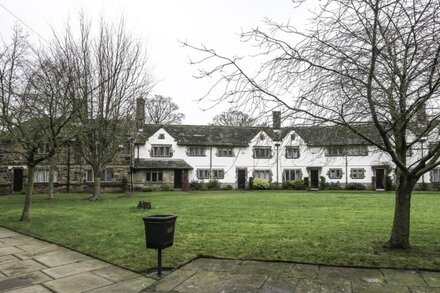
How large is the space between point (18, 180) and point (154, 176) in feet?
42.9

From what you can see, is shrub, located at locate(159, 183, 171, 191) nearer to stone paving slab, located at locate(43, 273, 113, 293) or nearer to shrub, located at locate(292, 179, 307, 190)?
shrub, located at locate(292, 179, 307, 190)

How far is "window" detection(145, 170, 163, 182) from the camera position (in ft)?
129

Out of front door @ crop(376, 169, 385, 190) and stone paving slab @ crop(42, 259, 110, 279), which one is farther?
front door @ crop(376, 169, 385, 190)

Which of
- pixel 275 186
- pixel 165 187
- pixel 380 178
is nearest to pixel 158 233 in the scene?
pixel 165 187

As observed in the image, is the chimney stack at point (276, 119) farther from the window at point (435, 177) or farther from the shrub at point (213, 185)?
the window at point (435, 177)

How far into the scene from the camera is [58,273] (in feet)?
23.2

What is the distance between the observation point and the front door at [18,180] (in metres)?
36.9

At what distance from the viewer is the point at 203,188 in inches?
1556

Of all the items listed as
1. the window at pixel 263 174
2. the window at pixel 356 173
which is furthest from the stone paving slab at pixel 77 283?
the window at pixel 356 173

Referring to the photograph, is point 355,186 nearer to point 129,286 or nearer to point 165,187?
point 165,187

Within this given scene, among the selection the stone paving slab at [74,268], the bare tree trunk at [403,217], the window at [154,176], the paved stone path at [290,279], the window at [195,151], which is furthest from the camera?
the window at [195,151]

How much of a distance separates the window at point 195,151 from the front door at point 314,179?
12.0m

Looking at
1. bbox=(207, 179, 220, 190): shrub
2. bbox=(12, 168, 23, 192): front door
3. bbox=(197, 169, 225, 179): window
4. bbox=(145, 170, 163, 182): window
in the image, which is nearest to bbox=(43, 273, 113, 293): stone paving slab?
bbox=(145, 170, 163, 182): window

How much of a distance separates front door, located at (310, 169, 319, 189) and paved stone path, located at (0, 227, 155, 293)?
1371 inches
